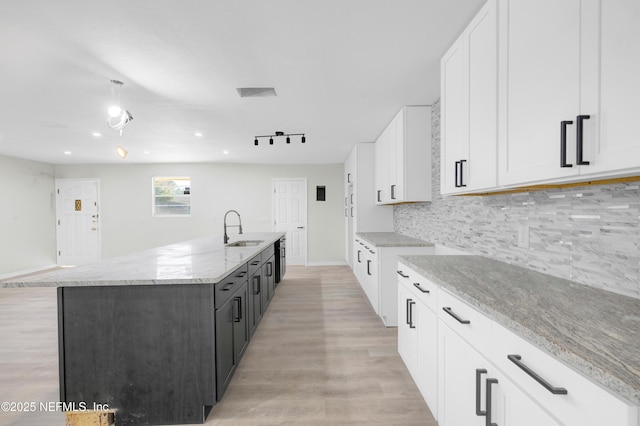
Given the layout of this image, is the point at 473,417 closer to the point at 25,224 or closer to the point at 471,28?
the point at 471,28

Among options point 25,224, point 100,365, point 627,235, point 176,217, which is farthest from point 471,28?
point 25,224

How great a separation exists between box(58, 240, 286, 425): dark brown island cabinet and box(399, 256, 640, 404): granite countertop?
1.43 m

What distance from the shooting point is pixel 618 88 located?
0.91 m

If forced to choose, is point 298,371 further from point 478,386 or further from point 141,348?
point 478,386

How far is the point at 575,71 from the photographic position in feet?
3.45

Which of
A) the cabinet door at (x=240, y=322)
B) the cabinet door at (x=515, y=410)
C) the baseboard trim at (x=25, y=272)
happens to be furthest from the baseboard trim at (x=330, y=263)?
the cabinet door at (x=515, y=410)

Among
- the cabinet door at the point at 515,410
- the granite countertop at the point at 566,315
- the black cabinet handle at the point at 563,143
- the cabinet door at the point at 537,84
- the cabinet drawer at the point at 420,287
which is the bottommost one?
the cabinet door at the point at 515,410

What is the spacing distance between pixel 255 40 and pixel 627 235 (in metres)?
2.27

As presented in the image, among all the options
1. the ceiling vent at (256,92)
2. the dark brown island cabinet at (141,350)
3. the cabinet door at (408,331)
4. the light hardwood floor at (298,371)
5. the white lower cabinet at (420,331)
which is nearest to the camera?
the white lower cabinet at (420,331)

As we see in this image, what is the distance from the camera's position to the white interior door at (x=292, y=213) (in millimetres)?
7238

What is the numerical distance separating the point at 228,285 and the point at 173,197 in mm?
6017

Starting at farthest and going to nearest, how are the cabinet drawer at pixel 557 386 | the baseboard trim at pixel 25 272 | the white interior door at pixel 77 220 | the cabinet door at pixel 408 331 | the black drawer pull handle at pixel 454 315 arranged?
the white interior door at pixel 77 220 → the baseboard trim at pixel 25 272 → the cabinet door at pixel 408 331 → the black drawer pull handle at pixel 454 315 → the cabinet drawer at pixel 557 386

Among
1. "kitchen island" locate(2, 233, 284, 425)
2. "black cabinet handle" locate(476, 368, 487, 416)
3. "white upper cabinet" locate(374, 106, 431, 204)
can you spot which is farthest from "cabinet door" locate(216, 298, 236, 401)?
"white upper cabinet" locate(374, 106, 431, 204)

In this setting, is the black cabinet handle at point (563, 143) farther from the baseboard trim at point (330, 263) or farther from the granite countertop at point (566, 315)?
the baseboard trim at point (330, 263)
